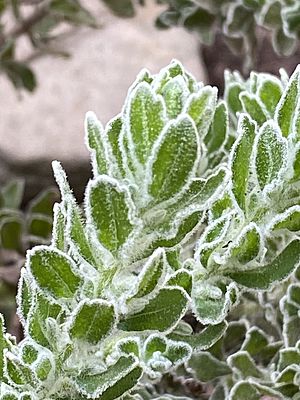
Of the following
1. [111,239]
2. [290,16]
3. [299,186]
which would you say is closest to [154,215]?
[111,239]

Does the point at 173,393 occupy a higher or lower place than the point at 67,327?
lower

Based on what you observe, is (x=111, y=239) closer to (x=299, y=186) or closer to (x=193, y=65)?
(x=299, y=186)

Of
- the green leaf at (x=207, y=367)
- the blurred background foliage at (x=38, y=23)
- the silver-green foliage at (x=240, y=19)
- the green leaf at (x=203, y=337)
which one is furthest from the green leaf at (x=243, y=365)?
→ the blurred background foliage at (x=38, y=23)

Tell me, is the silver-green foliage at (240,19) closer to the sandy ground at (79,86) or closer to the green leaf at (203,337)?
the green leaf at (203,337)

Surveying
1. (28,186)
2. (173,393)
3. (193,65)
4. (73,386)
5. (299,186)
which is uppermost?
(299,186)

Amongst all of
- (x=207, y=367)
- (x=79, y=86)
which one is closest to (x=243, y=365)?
(x=207, y=367)

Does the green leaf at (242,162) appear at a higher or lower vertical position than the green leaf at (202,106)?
lower

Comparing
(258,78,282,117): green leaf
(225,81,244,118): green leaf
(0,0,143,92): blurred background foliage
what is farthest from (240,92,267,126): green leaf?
(0,0,143,92): blurred background foliage

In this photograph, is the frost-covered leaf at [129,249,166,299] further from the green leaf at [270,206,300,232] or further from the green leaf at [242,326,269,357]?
the green leaf at [242,326,269,357]
